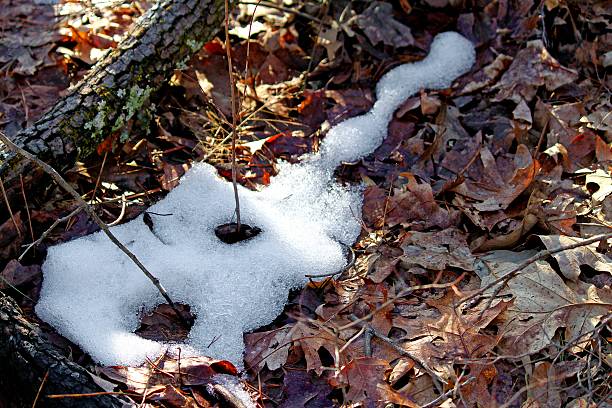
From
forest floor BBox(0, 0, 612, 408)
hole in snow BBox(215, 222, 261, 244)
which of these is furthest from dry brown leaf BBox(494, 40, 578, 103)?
hole in snow BBox(215, 222, 261, 244)

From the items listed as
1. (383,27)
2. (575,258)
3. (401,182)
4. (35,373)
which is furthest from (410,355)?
(383,27)

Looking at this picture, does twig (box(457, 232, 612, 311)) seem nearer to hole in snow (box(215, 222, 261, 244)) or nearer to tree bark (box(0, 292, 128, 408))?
hole in snow (box(215, 222, 261, 244))

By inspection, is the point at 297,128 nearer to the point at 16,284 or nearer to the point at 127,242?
the point at 127,242

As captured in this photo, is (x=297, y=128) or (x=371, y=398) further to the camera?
(x=297, y=128)

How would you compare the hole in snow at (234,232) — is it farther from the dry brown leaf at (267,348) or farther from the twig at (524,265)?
the twig at (524,265)

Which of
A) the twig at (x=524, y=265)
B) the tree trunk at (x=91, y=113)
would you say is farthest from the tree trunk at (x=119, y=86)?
the twig at (x=524, y=265)

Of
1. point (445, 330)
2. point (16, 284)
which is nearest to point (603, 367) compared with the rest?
point (445, 330)
